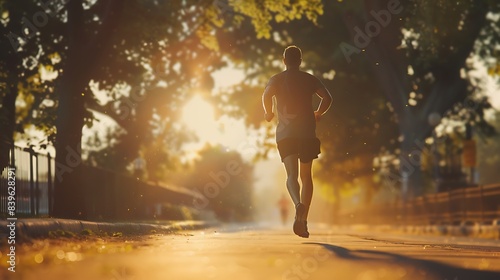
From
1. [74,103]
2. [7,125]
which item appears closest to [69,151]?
[74,103]

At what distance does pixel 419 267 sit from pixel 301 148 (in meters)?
4.63

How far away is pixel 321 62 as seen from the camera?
36.4m

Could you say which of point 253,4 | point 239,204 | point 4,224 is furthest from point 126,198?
point 239,204

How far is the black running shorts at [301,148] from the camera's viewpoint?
1173cm

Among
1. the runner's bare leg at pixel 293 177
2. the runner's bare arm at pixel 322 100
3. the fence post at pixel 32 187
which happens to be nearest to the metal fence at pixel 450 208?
the fence post at pixel 32 187

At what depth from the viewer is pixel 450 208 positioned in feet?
101

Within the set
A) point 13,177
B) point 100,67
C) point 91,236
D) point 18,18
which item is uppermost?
point 18,18

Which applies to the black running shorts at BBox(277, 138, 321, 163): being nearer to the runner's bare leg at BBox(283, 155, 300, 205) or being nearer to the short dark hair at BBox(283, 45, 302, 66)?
the runner's bare leg at BBox(283, 155, 300, 205)

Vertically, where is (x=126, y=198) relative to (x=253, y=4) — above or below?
below

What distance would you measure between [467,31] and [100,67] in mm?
14779

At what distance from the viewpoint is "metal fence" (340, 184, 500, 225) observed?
82.0ft

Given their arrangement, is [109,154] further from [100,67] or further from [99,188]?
[100,67]

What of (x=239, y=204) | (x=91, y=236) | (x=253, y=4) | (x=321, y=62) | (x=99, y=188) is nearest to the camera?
(x=91, y=236)

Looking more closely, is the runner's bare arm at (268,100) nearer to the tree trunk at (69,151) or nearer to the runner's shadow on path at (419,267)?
the runner's shadow on path at (419,267)
